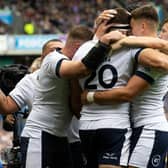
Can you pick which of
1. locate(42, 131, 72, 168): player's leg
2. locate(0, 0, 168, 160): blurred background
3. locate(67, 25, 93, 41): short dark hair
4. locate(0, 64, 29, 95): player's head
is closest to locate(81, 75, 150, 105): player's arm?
locate(67, 25, 93, 41): short dark hair

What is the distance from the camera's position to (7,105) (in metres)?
5.37

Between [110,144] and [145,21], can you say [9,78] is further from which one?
[145,21]

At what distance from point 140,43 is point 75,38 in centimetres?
57

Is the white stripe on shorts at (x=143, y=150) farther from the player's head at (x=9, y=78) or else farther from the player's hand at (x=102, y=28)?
the player's head at (x=9, y=78)

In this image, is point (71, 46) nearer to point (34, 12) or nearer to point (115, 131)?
point (115, 131)

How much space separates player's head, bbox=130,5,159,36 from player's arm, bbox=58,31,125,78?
0.44 ft

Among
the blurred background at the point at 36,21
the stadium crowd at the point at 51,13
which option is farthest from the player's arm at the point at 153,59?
the stadium crowd at the point at 51,13

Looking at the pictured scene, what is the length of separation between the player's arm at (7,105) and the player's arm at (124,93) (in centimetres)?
104

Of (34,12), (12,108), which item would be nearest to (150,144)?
(12,108)

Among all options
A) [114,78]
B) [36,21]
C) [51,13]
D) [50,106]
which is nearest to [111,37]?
[114,78]

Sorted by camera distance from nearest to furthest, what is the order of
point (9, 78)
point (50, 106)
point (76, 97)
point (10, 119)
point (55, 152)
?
point (76, 97) → point (50, 106) → point (55, 152) → point (9, 78) → point (10, 119)

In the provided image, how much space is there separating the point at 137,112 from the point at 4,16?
2393cm

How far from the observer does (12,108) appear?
541 centimetres

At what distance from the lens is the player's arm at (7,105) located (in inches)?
207
